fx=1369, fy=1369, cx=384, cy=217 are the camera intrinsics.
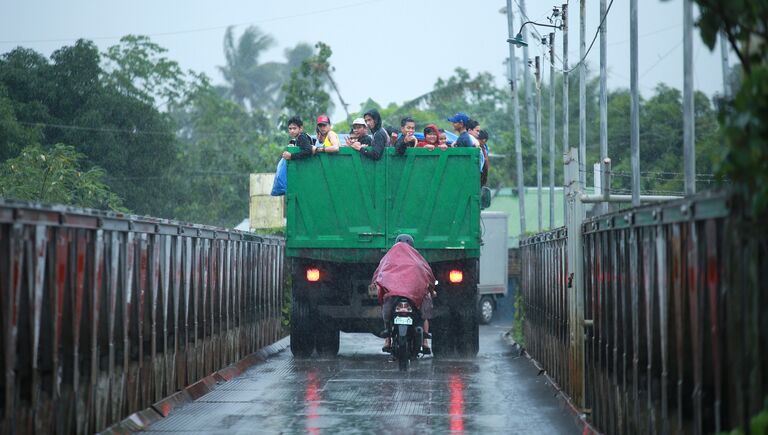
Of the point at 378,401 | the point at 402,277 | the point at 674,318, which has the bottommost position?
the point at 378,401

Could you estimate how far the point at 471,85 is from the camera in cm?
5966

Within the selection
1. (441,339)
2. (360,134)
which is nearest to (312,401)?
(441,339)

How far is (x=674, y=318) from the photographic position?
7.50 metres

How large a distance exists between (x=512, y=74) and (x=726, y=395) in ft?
117

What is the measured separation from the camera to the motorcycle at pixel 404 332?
55.6 ft

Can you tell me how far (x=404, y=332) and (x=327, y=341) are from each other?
2.79m

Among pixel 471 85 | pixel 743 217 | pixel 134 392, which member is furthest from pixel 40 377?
pixel 471 85

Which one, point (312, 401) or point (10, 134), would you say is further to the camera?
point (10, 134)

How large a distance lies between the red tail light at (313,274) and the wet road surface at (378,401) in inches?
44.6

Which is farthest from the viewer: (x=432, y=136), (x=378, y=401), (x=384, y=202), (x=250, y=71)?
(x=250, y=71)

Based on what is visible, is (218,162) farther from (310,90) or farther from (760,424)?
(760,424)

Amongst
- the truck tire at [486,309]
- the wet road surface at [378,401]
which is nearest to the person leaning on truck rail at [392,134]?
the wet road surface at [378,401]

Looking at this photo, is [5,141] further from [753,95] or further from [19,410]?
[753,95]

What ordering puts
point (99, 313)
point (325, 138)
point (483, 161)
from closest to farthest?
1. point (99, 313)
2. point (325, 138)
3. point (483, 161)
